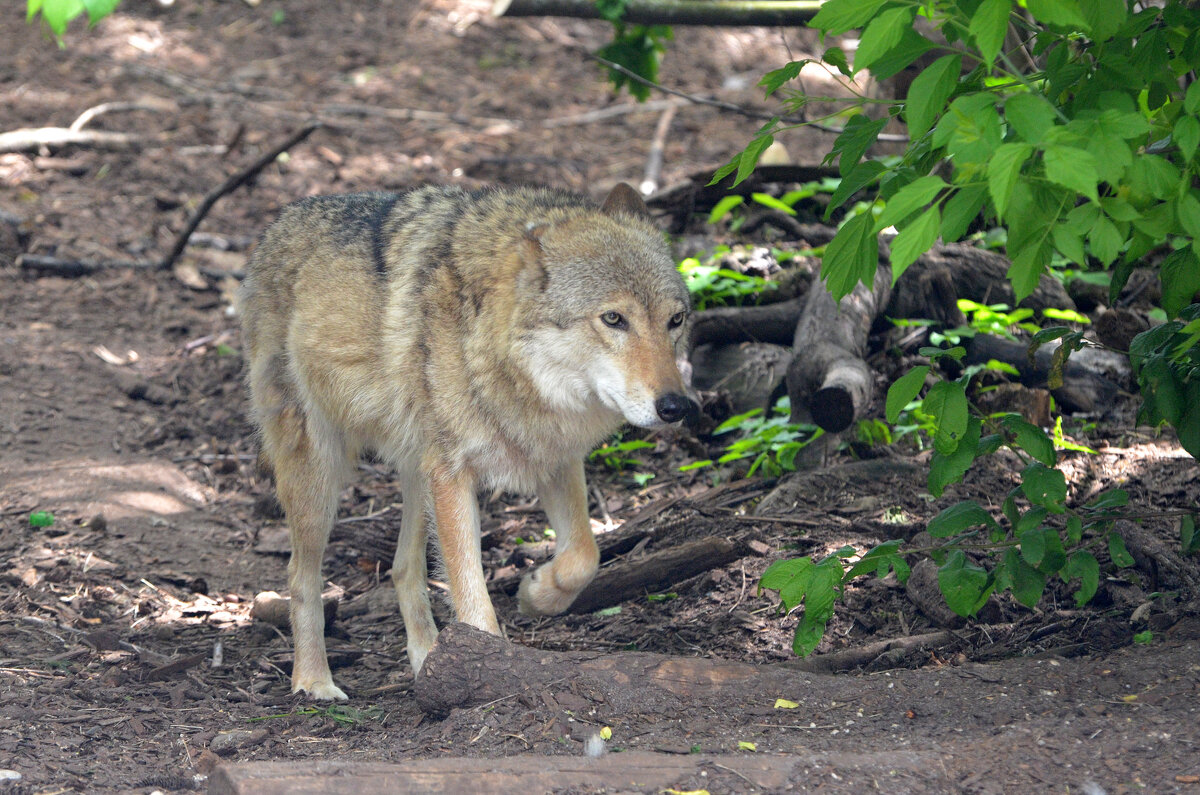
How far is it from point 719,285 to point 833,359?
160cm

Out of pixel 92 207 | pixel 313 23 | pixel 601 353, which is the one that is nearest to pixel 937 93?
pixel 601 353

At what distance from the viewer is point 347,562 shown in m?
6.19

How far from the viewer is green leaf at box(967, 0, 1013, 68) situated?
2.27m

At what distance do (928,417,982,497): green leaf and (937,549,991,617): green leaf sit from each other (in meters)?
0.26

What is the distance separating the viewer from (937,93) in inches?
104

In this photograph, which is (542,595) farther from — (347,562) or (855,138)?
(855,138)

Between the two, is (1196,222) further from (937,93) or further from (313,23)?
(313,23)

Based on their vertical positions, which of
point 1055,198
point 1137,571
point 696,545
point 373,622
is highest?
point 1055,198

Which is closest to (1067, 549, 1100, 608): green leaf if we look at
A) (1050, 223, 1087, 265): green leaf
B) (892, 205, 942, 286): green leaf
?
(1050, 223, 1087, 265): green leaf

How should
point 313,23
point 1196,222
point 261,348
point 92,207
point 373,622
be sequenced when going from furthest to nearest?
1. point 313,23
2. point 92,207
3. point 373,622
4. point 261,348
5. point 1196,222

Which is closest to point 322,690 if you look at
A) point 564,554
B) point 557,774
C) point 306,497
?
point 306,497

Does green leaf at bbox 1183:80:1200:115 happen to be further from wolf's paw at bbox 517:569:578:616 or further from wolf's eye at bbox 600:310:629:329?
wolf's paw at bbox 517:569:578:616

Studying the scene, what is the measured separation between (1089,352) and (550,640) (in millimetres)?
3441

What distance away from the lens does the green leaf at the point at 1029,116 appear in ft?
7.48
